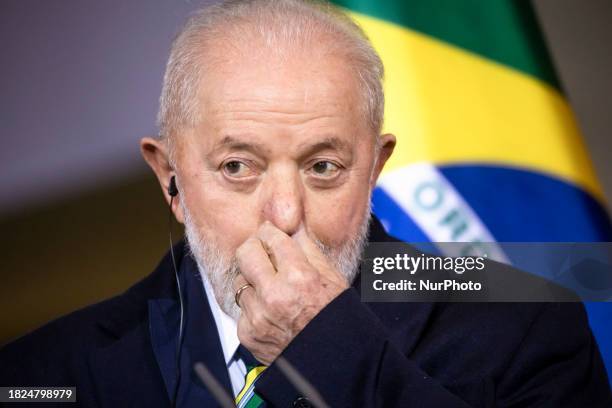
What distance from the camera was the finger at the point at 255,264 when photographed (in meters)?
1.93

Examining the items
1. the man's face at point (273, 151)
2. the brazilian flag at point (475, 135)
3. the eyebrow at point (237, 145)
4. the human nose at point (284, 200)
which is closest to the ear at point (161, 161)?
the man's face at point (273, 151)

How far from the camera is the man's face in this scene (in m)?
2.11

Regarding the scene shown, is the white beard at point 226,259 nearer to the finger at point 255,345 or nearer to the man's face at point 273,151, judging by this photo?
the man's face at point 273,151

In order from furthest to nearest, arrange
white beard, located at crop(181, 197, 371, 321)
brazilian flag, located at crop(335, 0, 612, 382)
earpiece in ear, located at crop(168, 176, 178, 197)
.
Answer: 1. brazilian flag, located at crop(335, 0, 612, 382)
2. earpiece in ear, located at crop(168, 176, 178, 197)
3. white beard, located at crop(181, 197, 371, 321)

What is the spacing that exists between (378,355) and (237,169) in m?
0.59

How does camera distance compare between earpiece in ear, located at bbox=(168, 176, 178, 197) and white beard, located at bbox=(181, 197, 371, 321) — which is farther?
earpiece in ear, located at bbox=(168, 176, 178, 197)

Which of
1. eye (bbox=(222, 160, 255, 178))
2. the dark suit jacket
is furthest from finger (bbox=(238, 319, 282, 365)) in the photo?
eye (bbox=(222, 160, 255, 178))

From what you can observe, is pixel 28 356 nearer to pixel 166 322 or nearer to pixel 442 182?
pixel 166 322

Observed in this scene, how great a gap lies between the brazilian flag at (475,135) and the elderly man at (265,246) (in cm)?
69

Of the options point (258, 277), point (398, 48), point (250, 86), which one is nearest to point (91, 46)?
point (398, 48)

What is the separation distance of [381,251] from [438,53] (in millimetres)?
1037

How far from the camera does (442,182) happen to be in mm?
3051

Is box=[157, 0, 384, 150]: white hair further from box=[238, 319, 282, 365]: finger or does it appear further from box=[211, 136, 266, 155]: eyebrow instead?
box=[238, 319, 282, 365]: finger

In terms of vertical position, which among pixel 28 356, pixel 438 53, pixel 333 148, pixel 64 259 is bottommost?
pixel 28 356
